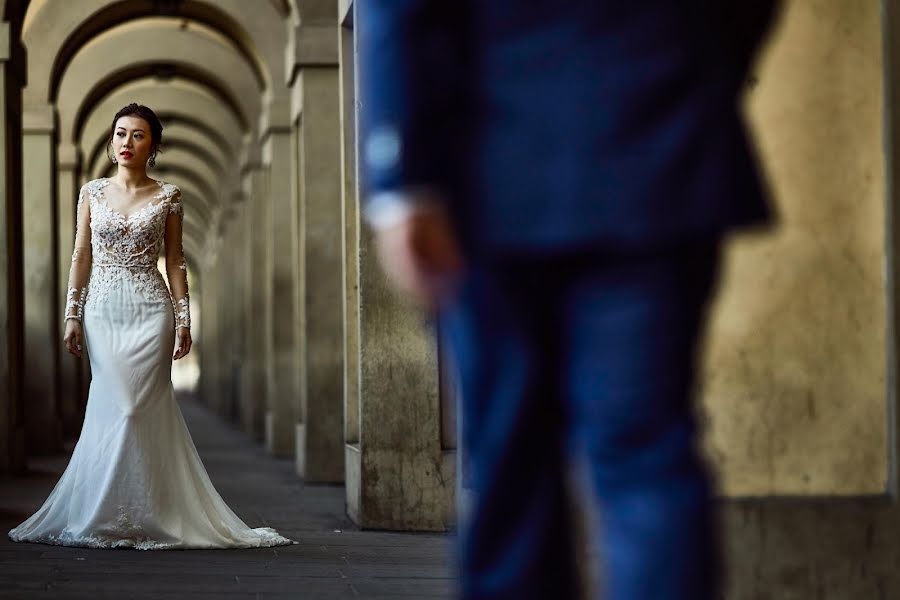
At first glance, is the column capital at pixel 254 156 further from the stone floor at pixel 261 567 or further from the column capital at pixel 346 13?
the stone floor at pixel 261 567

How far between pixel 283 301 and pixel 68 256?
→ 603cm

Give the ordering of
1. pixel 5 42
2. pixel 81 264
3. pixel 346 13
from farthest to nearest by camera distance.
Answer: pixel 5 42
pixel 346 13
pixel 81 264

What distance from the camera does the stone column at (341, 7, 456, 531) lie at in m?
8.45

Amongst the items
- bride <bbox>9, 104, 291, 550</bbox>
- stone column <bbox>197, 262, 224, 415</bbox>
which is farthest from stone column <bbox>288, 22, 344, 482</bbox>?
stone column <bbox>197, 262, 224, 415</bbox>

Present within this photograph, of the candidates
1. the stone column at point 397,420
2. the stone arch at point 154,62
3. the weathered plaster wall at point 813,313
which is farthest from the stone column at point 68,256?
the weathered plaster wall at point 813,313

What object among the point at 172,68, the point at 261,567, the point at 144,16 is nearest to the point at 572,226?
the point at 261,567

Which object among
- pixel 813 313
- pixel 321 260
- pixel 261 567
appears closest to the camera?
pixel 813 313

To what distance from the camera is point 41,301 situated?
16.7 m

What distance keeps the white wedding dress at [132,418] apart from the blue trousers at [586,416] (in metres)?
5.68

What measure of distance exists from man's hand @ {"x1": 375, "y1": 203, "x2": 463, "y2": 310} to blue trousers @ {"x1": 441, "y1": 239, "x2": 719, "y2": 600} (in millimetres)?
61

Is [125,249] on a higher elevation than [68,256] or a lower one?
lower

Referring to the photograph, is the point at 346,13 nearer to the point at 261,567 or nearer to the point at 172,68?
the point at 261,567

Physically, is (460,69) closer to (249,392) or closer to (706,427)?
(706,427)

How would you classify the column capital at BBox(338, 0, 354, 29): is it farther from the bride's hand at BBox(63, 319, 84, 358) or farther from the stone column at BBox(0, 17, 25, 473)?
the stone column at BBox(0, 17, 25, 473)
